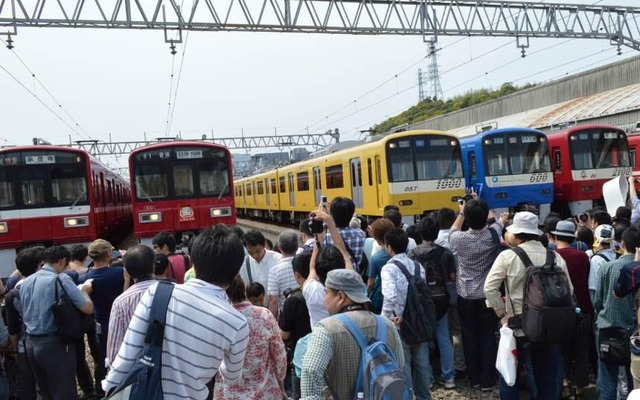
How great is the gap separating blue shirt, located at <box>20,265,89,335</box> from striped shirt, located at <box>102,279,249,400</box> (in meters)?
2.34

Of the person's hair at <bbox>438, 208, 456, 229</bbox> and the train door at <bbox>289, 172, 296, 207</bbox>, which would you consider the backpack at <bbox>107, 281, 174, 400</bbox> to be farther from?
the train door at <bbox>289, 172, 296, 207</bbox>

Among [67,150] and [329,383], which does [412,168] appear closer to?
[67,150]

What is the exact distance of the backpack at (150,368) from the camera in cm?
216

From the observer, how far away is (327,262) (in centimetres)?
361

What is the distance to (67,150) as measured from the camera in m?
11.5

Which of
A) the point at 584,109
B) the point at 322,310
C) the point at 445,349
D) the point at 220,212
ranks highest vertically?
the point at 584,109

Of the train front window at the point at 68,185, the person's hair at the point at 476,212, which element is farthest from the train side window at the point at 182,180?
the person's hair at the point at 476,212

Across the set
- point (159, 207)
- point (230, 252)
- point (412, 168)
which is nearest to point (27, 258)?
point (230, 252)

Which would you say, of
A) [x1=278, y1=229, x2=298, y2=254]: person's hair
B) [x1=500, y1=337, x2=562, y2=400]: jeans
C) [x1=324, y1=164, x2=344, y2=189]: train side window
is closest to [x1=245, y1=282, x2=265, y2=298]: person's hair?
[x1=278, y1=229, x2=298, y2=254]: person's hair

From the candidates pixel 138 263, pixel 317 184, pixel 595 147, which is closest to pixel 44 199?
pixel 138 263

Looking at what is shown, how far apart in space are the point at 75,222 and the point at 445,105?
1982 inches

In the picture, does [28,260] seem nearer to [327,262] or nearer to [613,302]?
[327,262]

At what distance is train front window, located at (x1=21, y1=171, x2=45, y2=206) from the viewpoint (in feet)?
36.1

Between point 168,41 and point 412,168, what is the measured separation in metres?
7.14
